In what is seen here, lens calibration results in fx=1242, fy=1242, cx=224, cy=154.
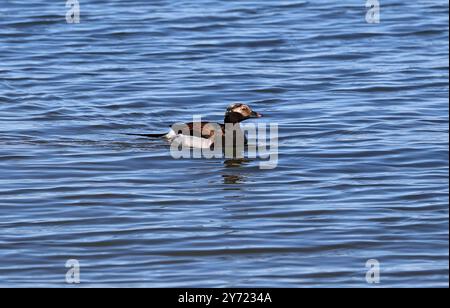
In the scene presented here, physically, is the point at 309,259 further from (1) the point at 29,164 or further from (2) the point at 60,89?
(2) the point at 60,89

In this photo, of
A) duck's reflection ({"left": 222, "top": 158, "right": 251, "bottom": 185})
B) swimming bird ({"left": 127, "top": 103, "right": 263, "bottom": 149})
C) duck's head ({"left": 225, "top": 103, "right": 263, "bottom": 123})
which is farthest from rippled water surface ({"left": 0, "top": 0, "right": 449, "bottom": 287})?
duck's head ({"left": 225, "top": 103, "right": 263, "bottom": 123})

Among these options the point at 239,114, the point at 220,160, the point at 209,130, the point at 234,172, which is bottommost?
the point at 234,172

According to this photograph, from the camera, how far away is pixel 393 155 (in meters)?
12.6

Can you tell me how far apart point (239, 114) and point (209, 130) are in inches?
15.8

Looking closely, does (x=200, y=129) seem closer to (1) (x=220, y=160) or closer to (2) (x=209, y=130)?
(2) (x=209, y=130)

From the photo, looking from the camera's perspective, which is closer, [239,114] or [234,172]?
[234,172]

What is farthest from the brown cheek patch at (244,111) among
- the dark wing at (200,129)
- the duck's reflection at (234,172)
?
the duck's reflection at (234,172)

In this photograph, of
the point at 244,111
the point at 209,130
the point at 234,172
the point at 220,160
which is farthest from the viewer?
the point at 244,111

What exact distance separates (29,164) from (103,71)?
570cm

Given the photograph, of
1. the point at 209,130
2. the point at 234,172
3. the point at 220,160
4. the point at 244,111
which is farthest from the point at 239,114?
the point at 234,172

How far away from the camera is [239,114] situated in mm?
13602

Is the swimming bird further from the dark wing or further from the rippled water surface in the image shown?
the rippled water surface

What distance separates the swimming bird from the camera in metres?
13.3

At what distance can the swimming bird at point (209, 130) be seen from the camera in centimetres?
1330
